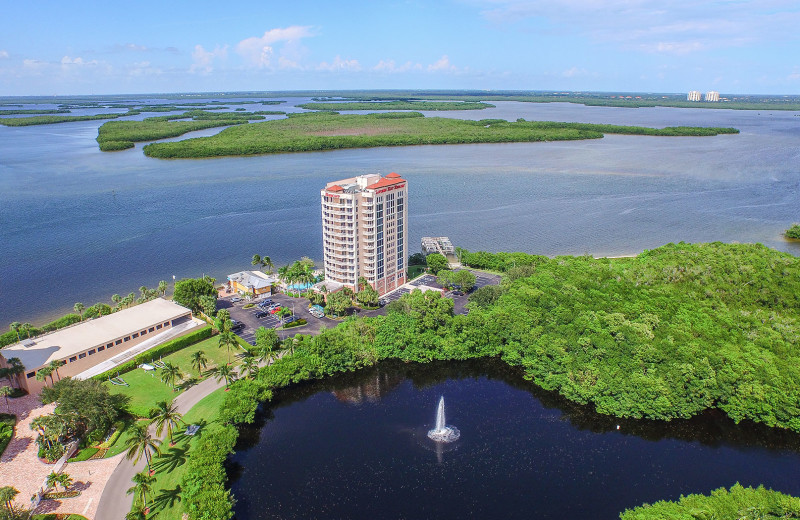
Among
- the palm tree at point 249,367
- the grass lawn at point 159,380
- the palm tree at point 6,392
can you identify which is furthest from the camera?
the palm tree at point 249,367

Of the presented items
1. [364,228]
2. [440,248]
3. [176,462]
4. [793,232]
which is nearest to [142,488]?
[176,462]

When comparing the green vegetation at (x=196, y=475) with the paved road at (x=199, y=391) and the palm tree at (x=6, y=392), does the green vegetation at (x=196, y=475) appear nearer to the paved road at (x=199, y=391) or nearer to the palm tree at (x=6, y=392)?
the paved road at (x=199, y=391)

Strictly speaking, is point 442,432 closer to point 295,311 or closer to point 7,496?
point 295,311

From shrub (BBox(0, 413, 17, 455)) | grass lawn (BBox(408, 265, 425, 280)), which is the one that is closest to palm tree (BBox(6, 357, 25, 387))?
shrub (BBox(0, 413, 17, 455))

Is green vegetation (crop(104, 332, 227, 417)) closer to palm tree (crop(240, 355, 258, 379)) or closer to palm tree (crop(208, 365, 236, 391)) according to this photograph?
palm tree (crop(208, 365, 236, 391))

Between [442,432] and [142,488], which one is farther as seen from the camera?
[442,432]

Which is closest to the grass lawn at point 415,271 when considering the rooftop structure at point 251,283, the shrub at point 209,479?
the rooftop structure at point 251,283
